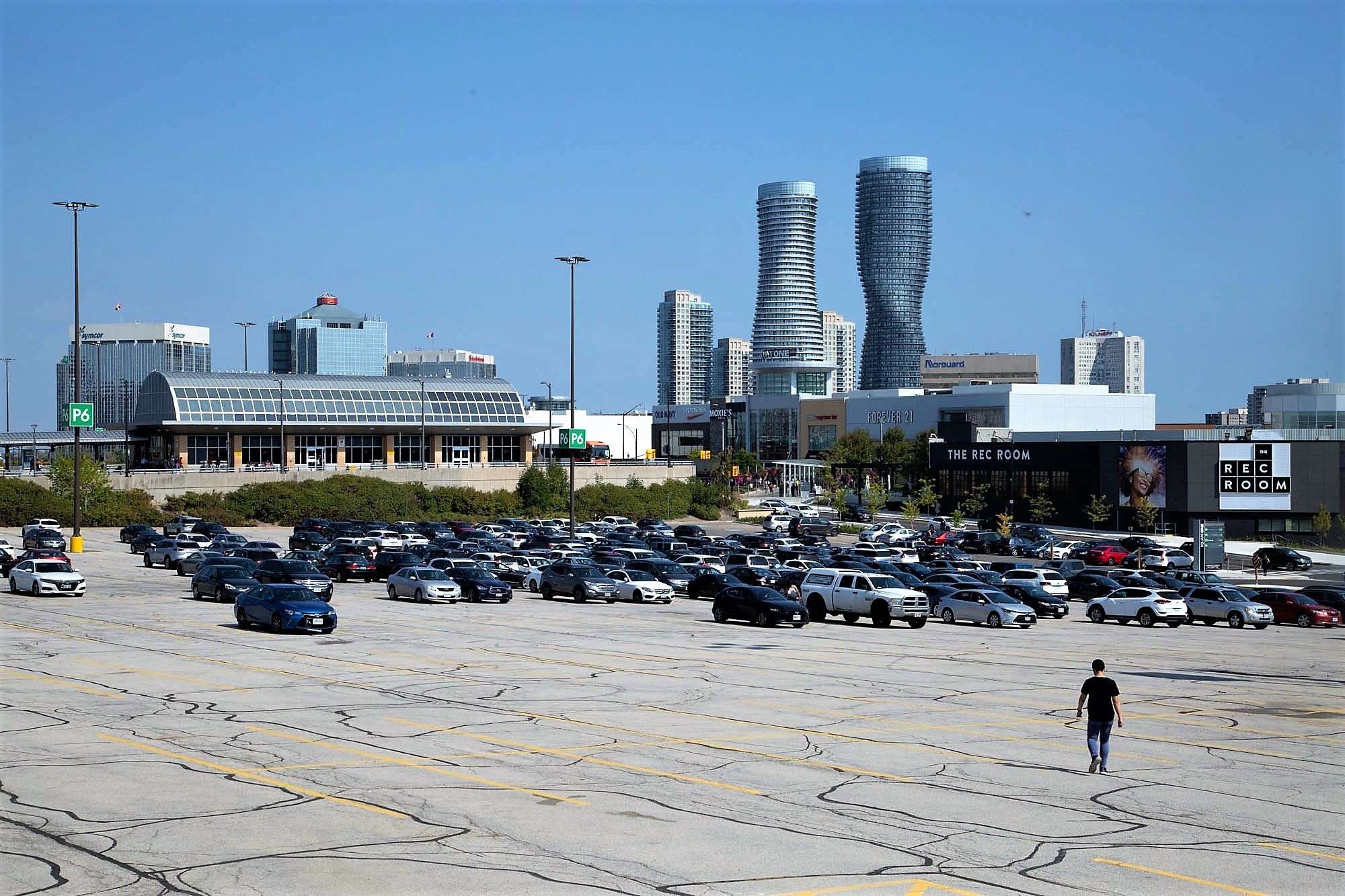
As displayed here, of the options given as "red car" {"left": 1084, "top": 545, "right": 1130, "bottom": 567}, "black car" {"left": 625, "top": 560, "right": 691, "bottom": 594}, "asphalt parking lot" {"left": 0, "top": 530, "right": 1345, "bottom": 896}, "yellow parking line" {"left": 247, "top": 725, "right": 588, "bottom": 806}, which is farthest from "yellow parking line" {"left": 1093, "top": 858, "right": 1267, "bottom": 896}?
"red car" {"left": 1084, "top": 545, "right": 1130, "bottom": 567}

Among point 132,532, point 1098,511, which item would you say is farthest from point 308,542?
point 1098,511

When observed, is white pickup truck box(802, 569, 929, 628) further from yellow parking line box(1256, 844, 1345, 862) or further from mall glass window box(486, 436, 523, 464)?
mall glass window box(486, 436, 523, 464)

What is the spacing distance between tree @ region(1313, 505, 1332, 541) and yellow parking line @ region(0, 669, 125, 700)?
277 ft

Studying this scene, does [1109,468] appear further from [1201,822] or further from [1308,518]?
[1201,822]

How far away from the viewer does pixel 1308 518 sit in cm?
9956

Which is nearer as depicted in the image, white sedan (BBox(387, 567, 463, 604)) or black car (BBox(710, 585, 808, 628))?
black car (BBox(710, 585, 808, 628))

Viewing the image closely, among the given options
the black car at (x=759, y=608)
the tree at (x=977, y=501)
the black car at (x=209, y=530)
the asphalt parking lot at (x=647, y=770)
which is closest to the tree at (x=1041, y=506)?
the tree at (x=977, y=501)

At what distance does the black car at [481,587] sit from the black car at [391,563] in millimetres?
4281

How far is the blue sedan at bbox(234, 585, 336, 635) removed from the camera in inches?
1341

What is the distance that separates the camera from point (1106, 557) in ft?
238

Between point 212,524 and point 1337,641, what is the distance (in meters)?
60.3

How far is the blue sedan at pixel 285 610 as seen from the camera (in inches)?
1341

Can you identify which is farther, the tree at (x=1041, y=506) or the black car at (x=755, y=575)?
the tree at (x=1041, y=506)

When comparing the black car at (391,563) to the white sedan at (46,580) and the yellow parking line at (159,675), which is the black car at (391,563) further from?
the yellow parking line at (159,675)
